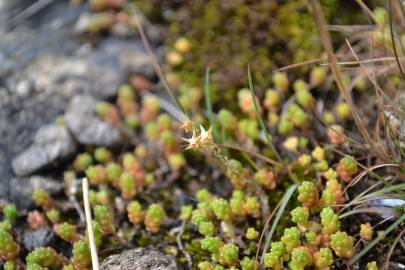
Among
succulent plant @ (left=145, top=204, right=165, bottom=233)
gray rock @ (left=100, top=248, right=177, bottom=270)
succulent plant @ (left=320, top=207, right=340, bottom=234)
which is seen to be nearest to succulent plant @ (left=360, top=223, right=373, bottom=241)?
succulent plant @ (left=320, top=207, right=340, bottom=234)

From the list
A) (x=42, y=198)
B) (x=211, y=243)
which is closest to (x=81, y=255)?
(x=42, y=198)

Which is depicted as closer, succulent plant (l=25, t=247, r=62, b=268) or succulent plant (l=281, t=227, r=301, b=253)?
succulent plant (l=281, t=227, r=301, b=253)

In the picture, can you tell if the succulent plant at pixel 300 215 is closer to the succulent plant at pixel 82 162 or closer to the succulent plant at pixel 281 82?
the succulent plant at pixel 281 82

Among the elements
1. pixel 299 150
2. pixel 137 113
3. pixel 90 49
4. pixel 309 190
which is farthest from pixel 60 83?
pixel 309 190

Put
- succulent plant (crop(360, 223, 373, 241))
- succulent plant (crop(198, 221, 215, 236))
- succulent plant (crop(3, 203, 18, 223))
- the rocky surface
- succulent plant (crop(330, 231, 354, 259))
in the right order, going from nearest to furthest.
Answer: succulent plant (crop(330, 231, 354, 259)) < succulent plant (crop(360, 223, 373, 241)) < succulent plant (crop(198, 221, 215, 236)) < succulent plant (crop(3, 203, 18, 223)) < the rocky surface

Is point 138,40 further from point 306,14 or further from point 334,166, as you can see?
point 334,166

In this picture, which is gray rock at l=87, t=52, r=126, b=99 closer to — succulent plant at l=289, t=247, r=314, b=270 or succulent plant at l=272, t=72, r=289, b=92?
succulent plant at l=272, t=72, r=289, b=92
